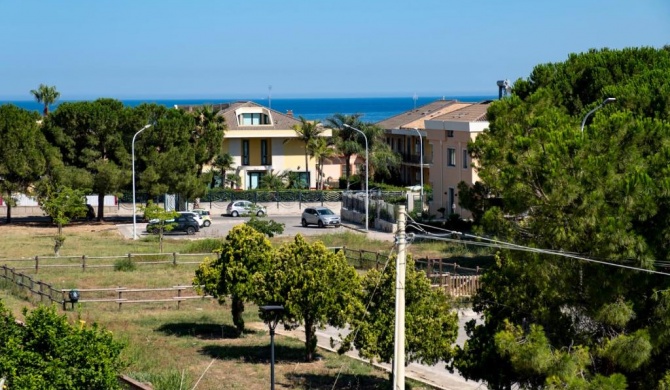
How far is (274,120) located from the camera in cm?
8731

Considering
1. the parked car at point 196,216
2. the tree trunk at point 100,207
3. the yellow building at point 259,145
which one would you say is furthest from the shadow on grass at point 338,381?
the yellow building at point 259,145

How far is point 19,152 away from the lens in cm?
6328

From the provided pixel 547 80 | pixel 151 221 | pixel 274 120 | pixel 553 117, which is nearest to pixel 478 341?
pixel 553 117

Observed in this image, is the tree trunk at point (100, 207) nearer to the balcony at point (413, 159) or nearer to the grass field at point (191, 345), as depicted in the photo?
the grass field at point (191, 345)

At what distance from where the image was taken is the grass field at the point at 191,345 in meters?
24.9

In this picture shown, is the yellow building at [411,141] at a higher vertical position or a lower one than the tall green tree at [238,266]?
higher

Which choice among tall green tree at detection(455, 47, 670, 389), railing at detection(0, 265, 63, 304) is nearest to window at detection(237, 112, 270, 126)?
railing at detection(0, 265, 63, 304)

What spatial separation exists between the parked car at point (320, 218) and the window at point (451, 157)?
7.21 m

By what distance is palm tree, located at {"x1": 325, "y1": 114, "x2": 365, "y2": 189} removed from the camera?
80500 mm

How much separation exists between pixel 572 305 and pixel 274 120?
69324 mm

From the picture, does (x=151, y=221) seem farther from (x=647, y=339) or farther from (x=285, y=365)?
(x=647, y=339)

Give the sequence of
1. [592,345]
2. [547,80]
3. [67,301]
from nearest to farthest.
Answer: [592,345]
[67,301]
[547,80]

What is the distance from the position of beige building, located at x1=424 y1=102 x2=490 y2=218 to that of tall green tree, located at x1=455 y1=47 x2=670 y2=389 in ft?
130

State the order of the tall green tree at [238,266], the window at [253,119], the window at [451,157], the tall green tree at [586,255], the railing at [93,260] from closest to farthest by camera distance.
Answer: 1. the tall green tree at [586,255]
2. the tall green tree at [238,266]
3. the railing at [93,260]
4. the window at [451,157]
5. the window at [253,119]
